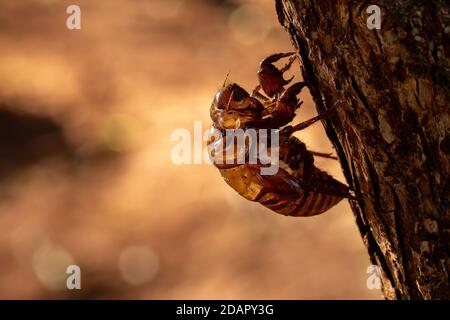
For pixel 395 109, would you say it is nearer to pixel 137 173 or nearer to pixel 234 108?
pixel 234 108

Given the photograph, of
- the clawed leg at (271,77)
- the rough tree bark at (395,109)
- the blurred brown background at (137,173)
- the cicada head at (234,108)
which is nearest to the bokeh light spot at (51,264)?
the blurred brown background at (137,173)

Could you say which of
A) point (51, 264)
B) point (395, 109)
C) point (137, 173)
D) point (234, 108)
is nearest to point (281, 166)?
point (234, 108)

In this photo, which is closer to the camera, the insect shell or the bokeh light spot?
the insect shell

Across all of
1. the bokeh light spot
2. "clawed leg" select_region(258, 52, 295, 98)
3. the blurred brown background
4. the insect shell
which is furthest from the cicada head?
the bokeh light spot

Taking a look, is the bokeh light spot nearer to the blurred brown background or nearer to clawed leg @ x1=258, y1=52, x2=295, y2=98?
the blurred brown background
